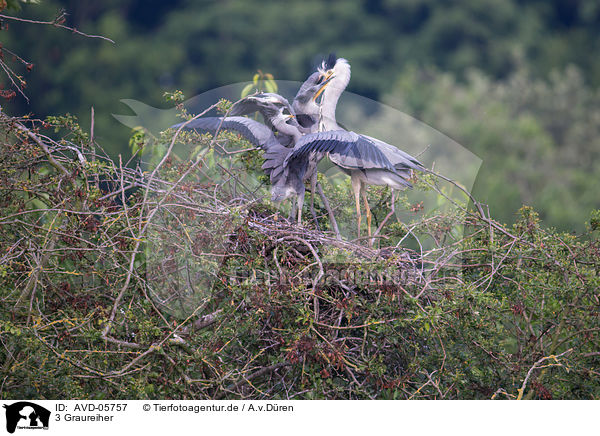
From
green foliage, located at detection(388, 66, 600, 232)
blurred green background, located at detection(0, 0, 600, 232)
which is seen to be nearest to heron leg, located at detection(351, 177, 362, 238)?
blurred green background, located at detection(0, 0, 600, 232)

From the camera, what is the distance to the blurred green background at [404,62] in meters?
8.19

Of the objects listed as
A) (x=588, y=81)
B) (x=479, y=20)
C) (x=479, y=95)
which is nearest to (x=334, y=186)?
(x=479, y=95)

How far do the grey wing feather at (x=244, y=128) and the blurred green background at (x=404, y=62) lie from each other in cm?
328

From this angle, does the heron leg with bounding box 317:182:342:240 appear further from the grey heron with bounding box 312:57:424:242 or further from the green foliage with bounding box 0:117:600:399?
the green foliage with bounding box 0:117:600:399

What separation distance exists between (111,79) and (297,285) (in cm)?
927

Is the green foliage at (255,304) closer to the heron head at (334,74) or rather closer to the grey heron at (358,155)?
the grey heron at (358,155)

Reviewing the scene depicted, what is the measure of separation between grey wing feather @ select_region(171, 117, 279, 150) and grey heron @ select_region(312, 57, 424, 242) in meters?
0.22

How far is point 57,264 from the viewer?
2549mm

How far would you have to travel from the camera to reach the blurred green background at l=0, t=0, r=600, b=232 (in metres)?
8.19

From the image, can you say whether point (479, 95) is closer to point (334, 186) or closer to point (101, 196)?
point (334, 186)
